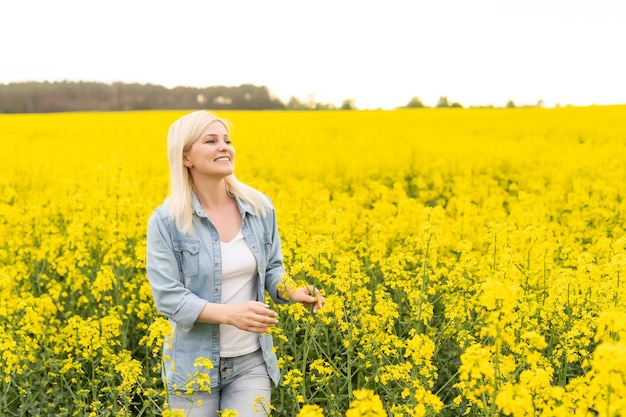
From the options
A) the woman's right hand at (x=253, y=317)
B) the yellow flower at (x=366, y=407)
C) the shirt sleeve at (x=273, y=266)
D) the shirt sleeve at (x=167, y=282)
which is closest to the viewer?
the yellow flower at (x=366, y=407)

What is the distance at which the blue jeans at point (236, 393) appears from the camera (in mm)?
3381

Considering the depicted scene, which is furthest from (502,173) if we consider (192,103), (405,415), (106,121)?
(192,103)

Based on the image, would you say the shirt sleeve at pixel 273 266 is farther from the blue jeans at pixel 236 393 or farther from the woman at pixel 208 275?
the blue jeans at pixel 236 393

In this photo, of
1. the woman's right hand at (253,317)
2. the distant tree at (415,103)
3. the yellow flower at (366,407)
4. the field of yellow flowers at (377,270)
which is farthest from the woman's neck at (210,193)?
the distant tree at (415,103)

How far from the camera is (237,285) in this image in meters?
3.56

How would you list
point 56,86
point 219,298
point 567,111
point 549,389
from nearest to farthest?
point 549,389
point 219,298
point 567,111
point 56,86

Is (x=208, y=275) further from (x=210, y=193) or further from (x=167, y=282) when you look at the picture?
(x=210, y=193)

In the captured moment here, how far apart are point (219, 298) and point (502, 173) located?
9.01 m

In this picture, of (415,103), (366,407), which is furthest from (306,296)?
(415,103)

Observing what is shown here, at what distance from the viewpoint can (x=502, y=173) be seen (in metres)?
11.6

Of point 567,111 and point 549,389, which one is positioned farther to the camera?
point 567,111

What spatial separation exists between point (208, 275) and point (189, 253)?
150 millimetres

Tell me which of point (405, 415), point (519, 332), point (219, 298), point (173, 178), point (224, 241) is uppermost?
point (173, 178)

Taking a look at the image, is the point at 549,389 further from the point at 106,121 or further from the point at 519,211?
the point at 106,121
